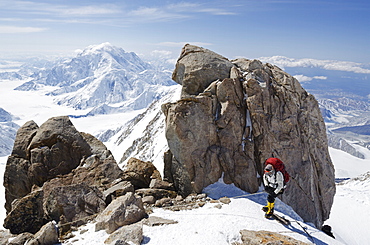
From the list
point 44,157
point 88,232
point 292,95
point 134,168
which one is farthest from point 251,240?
point 44,157

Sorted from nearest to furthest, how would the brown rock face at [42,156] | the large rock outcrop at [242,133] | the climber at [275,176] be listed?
the climber at [275,176] → the large rock outcrop at [242,133] → the brown rock face at [42,156]

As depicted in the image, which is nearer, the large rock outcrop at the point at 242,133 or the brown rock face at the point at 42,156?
the large rock outcrop at the point at 242,133

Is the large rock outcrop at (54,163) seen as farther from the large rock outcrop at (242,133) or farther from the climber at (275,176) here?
the climber at (275,176)

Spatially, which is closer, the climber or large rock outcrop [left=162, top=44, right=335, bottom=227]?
the climber

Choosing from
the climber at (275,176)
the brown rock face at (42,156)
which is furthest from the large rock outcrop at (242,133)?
the brown rock face at (42,156)

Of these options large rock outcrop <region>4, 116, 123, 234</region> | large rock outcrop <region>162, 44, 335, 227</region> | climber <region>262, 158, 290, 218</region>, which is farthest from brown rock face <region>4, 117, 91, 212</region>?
climber <region>262, 158, 290, 218</region>

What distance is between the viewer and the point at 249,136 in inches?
847

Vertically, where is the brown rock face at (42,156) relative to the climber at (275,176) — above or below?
below

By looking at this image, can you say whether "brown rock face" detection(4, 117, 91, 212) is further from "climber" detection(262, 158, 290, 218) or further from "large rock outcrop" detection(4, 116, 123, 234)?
"climber" detection(262, 158, 290, 218)

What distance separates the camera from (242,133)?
2166 cm

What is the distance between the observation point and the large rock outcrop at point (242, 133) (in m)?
20.6

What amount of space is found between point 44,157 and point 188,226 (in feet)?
52.8

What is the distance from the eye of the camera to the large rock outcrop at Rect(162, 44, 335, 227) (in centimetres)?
2059

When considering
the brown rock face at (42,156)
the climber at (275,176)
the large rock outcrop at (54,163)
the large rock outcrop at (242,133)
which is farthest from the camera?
the brown rock face at (42,156)
